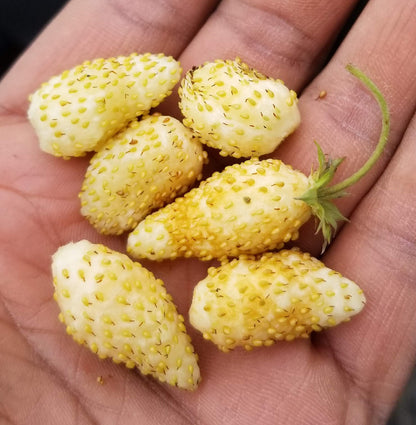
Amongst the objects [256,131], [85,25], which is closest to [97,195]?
[256,131]

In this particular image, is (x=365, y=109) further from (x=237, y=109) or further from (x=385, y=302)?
(x=385, y=302)

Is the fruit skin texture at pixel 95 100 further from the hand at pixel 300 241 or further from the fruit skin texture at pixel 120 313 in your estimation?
the fruit skin texture at pixel 120 313

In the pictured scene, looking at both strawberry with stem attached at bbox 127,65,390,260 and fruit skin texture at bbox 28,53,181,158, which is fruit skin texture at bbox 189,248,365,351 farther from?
fruit skin texture at bbox 28,53,181,158

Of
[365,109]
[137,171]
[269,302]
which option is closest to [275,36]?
[365,109]

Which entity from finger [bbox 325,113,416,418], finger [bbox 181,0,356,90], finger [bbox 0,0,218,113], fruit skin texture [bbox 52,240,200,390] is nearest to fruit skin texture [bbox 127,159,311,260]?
fruit skin texture [bbox 52,240,200,390]

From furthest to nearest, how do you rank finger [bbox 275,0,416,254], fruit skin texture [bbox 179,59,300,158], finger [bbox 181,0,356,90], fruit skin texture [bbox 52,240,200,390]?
finger [bbox 181,0,356,90], finger [bbox 275,0,416,254], fruit skin texture [bbox 179,59,300,158], fruit skin texture [bbox 52,240,200,390]

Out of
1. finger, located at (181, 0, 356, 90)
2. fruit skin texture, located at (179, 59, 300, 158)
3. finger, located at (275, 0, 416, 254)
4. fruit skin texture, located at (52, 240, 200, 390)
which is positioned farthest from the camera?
finger, located at (181, 0, 356, 90)

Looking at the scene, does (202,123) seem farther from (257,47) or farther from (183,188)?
(257,47)
